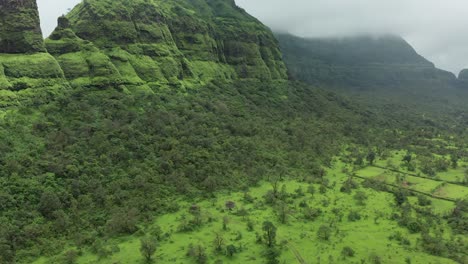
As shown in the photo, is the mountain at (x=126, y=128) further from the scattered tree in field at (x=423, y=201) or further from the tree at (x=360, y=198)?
the scattered tree in field at (x=423, y=201)

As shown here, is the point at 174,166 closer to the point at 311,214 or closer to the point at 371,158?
the point at 311,214

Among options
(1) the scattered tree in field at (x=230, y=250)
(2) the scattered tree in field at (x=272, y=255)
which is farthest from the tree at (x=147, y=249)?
(2) the scattered tree in field at (x=272, y=255)

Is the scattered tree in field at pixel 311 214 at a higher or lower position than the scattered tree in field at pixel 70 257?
higher

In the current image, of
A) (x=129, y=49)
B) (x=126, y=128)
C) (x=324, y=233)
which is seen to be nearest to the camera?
(x=324, y=233)

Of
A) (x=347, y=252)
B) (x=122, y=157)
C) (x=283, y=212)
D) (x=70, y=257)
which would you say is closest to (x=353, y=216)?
(x=283, y=212)

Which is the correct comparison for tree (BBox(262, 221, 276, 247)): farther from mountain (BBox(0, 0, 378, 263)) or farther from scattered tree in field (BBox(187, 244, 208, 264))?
mountain (BBox(0, 0, 378, 263))

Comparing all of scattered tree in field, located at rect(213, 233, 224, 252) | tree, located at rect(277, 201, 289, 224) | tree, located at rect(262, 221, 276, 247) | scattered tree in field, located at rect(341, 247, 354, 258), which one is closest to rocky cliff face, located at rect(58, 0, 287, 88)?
tree, located at rect(277, 201, 289, 224)
